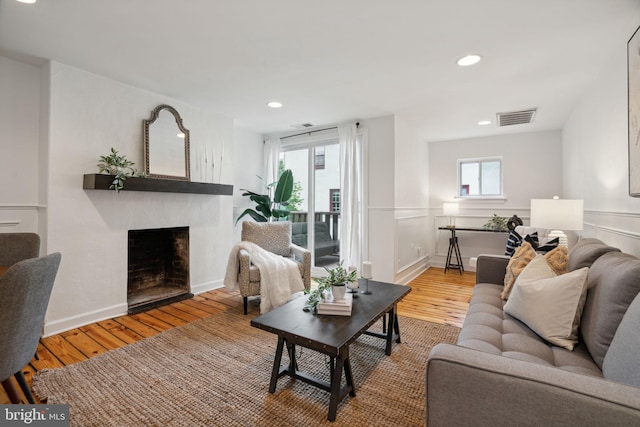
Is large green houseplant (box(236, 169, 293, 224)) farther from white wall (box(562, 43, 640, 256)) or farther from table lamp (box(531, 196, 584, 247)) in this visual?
white wall (box(562, 43, 640, 256))

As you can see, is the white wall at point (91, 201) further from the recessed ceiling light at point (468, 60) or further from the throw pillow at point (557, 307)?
the throw pillow at point (557, 307)

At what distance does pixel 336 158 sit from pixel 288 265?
2.03 m

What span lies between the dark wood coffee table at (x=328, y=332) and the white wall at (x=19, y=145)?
2468mm

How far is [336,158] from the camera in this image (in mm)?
4680

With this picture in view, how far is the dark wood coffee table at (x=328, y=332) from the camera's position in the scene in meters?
1.61

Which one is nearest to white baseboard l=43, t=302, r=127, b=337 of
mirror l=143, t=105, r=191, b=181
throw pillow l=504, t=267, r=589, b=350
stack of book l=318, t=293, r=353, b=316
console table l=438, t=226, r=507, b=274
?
mirror l=143, t=105, r=191, b=181

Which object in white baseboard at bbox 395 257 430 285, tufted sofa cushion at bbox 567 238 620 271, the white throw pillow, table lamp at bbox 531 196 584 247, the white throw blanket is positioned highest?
table lamp at bbox 531 196 584 247

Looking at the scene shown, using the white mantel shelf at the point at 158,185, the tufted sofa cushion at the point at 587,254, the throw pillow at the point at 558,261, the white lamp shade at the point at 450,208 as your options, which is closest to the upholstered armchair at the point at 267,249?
the white mantel shelf at the point at 158,185

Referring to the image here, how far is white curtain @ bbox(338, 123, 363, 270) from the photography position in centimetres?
426

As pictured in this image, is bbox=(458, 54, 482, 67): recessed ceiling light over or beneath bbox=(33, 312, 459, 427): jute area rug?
over

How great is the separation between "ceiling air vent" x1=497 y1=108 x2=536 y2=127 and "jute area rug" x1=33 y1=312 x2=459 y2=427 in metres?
2.98

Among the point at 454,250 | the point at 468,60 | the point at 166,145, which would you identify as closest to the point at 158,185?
the point at 166,145

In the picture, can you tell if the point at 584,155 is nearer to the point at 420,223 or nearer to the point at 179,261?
the point at 420,223

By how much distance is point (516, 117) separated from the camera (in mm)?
4031
